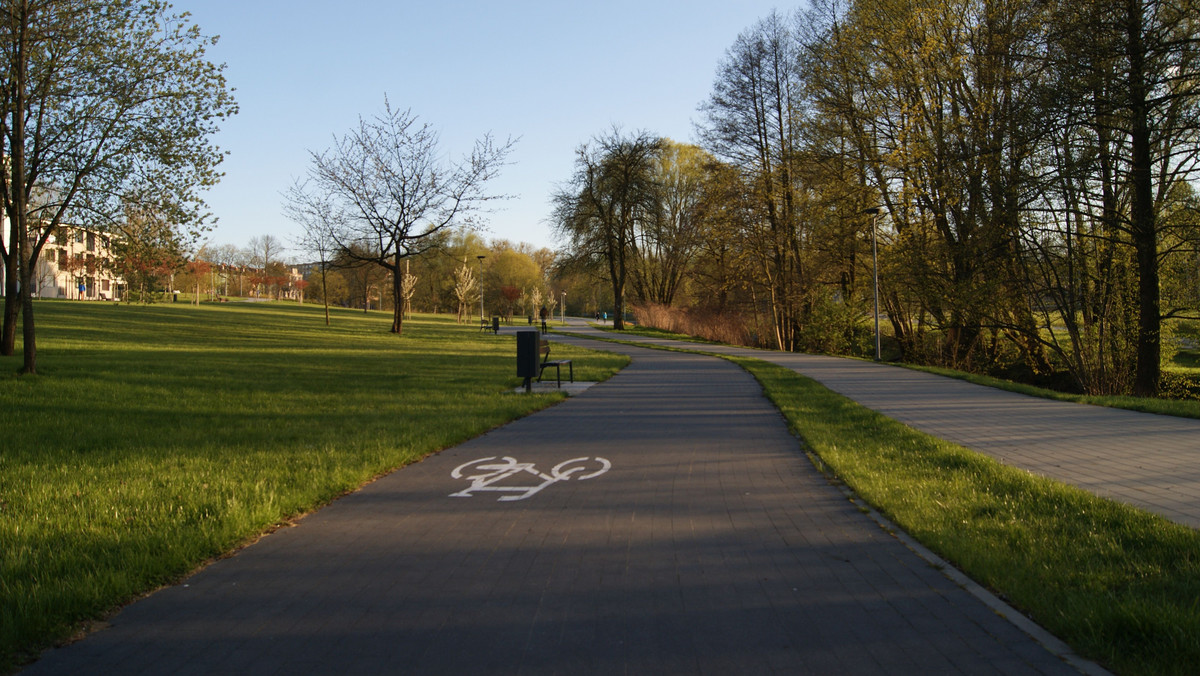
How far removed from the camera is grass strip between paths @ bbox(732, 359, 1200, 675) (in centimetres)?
342

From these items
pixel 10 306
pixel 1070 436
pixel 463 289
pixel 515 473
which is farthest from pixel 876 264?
pixel 463 289

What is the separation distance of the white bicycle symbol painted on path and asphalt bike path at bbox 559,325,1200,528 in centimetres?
424

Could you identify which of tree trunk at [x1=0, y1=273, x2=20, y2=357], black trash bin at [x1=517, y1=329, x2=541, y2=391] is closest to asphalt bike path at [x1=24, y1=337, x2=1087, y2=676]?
black trash bin at [x1=517, y1=329, x2=541, y2=391]

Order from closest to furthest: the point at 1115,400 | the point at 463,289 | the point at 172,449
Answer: the point at 172,449
the point at 1115,400
the point at 463,289

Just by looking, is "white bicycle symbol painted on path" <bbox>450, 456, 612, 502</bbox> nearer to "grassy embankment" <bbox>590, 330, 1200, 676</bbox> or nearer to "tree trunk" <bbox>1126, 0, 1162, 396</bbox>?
"grassy embankment" <bbox>590, 330, 1200, 676</bbox>

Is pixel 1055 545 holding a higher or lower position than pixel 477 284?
lower

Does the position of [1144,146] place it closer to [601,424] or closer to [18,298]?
[601,424]

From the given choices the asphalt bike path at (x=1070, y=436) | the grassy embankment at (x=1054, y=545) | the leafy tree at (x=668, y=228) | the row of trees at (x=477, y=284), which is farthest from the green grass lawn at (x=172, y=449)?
the row of trees at (x=477, y=284)

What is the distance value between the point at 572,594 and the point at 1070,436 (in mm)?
7920

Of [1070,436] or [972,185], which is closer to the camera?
[1070,436]

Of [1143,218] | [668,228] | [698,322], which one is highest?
[668,228]

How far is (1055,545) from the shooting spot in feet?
15.7

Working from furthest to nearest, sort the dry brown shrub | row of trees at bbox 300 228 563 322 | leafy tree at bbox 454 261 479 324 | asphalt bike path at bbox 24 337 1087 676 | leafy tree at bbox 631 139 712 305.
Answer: row of trees at bbox 300 228 563 322
leafy tree at bbox 454 261 479 324
leafy tree at bbox 631 139 712 305
the dry brown shrub
asphalt bike path at bbox 24 337 1087 676

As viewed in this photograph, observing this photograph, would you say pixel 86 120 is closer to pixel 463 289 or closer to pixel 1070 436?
pixel 1070 436
